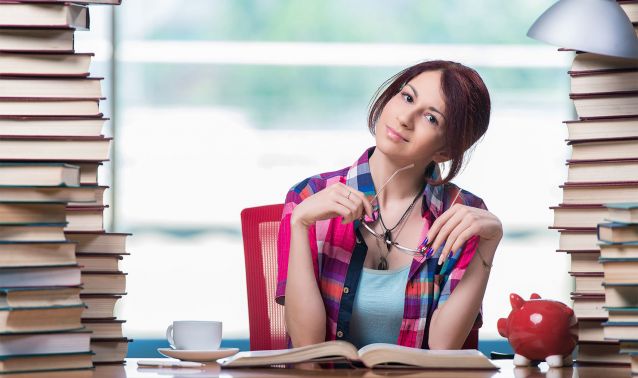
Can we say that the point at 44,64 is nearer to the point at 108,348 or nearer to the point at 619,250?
the point at 108,348

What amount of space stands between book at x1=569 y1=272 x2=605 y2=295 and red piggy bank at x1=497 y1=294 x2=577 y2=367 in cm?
9

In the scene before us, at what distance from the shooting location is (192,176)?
5.07 m

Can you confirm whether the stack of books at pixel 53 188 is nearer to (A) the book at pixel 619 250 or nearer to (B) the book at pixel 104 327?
(B) the book at pixel 104 327

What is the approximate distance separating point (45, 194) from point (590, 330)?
1.09 meters

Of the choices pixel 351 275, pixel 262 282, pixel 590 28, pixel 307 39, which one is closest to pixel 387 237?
pixel 351 275

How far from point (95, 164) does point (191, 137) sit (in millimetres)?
3321

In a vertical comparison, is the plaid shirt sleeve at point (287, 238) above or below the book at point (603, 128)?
below

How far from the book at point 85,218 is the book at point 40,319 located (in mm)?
233

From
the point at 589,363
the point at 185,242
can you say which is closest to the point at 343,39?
the point at 185,242

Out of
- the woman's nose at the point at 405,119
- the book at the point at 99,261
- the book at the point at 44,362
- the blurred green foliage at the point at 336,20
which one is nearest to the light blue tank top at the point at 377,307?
the woman's nose at the point at 405,119

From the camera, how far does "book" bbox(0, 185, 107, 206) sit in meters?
1.63

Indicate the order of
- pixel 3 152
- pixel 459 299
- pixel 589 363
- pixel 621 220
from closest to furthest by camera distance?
pixel 621 220, pixel 3 152, pixel 589 363, pixel 459 299

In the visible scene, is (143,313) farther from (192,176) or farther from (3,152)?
(3,152)

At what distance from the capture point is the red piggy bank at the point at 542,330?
1.84m
